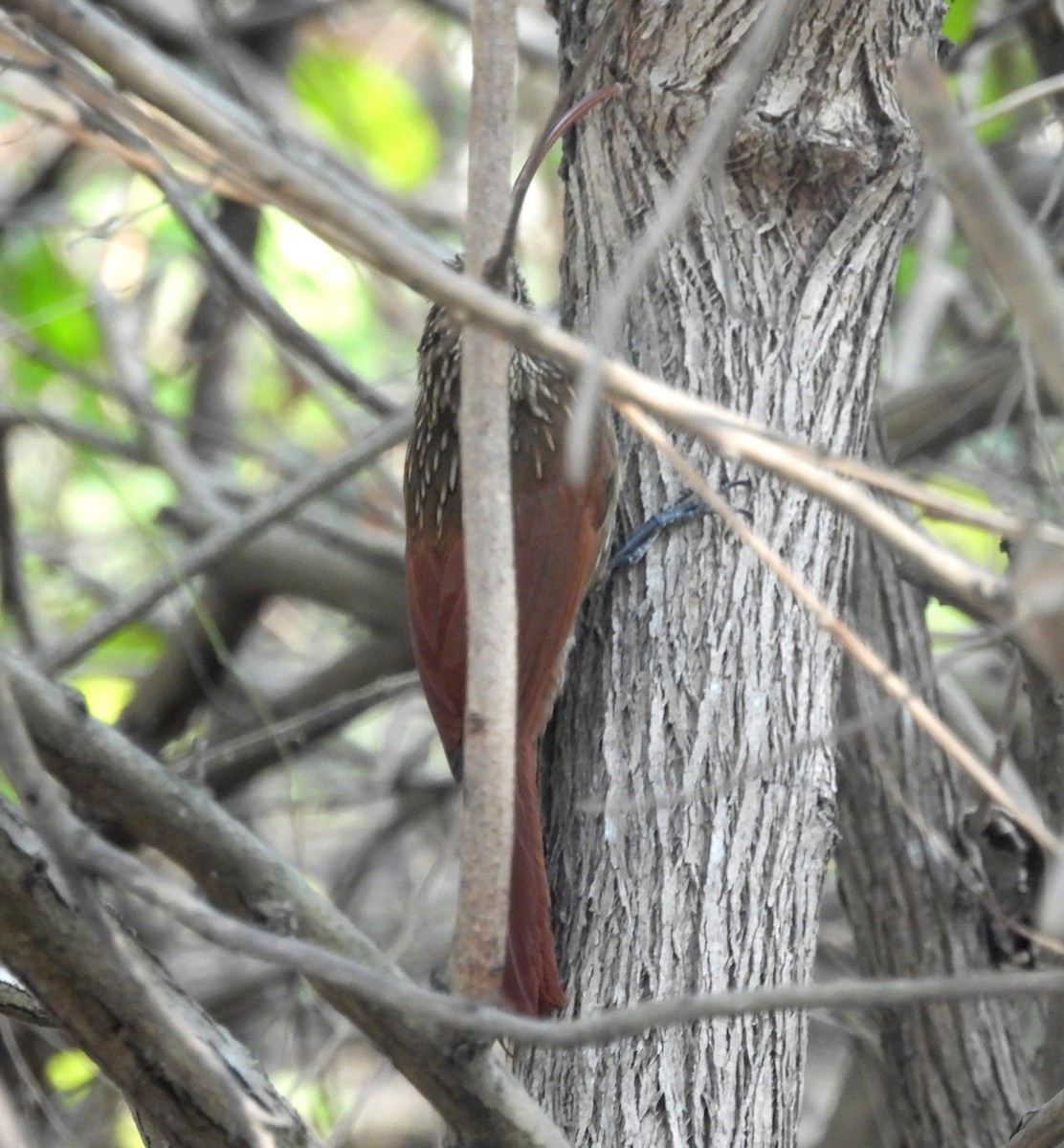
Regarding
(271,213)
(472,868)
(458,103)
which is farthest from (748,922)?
(458,103)

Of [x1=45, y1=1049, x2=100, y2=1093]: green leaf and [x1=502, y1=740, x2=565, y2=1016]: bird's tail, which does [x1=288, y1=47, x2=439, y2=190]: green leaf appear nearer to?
[x1=45, y1=1049, x2=100, y2=1093]: green leaf

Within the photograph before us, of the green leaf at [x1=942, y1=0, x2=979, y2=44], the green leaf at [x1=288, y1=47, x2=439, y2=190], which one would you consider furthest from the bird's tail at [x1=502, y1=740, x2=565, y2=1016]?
the green leaf at [x1=288, y1=47, x2=439, y2=190]

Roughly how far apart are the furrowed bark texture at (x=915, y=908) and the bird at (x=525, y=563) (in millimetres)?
705

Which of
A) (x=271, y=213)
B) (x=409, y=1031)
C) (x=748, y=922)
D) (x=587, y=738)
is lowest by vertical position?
(x=409, y=1031)

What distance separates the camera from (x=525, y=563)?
2.39 m

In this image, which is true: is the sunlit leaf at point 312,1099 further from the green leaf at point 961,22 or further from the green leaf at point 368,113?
the green leaf at point 368,113

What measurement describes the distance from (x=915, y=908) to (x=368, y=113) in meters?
3.85

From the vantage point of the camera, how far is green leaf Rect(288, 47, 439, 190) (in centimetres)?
535

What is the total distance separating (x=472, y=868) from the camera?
56.9 inches

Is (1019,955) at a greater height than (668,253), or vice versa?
(668,253)

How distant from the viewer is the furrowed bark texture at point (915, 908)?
2.78 meters

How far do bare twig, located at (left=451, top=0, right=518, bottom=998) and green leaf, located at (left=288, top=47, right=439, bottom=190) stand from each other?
398 cm

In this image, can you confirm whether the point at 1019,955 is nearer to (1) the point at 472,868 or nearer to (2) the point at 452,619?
(2) the point at 452,619

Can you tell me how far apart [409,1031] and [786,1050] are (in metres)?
0.76
